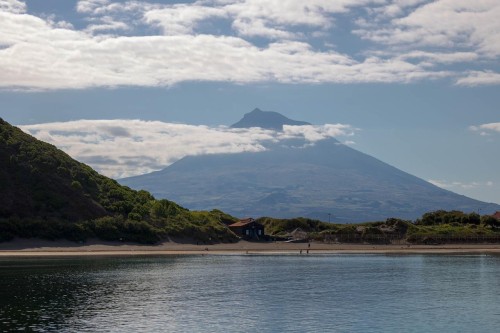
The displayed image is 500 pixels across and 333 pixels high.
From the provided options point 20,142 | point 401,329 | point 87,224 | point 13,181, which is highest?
point 20,142

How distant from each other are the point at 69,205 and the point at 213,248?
2891 cm

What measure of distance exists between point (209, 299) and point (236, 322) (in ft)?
39.9

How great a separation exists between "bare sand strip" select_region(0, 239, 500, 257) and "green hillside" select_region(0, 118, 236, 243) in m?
2.17

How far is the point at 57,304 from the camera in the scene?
5266cm

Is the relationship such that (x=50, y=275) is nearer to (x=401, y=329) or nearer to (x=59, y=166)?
(x=401, y=329)

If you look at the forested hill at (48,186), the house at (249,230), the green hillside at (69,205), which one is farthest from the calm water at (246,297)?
the house at (249,230)

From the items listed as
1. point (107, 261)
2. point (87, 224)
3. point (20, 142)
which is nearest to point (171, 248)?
point (87, 224)

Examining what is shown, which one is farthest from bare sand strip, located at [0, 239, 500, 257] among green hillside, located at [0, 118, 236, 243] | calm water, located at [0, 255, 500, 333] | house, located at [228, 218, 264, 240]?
calm water, located at [0, 255, 500, 333]

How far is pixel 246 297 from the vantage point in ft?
191

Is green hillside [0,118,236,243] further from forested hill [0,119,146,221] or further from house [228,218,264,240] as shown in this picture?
house [228,218,264,240]

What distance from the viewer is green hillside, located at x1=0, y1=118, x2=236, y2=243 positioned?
114 metres

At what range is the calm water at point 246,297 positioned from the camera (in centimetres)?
4406

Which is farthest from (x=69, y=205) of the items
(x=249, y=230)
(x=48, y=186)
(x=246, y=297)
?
(x=246, y=297)

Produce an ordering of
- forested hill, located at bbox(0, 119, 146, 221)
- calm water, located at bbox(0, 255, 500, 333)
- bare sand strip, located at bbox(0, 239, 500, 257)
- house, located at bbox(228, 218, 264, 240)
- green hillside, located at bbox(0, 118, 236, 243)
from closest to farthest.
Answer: calm water, located at bbox(0, 255, 500, 333) → bare sand strip, located at bbox(0, 239, 500, 257) → green hillside, located at bbox(0, 118, 236, 243) → forested hill, located at bbox(0, 119, 146, 221) → house, located at bbox(228, 218, 264, 240)
